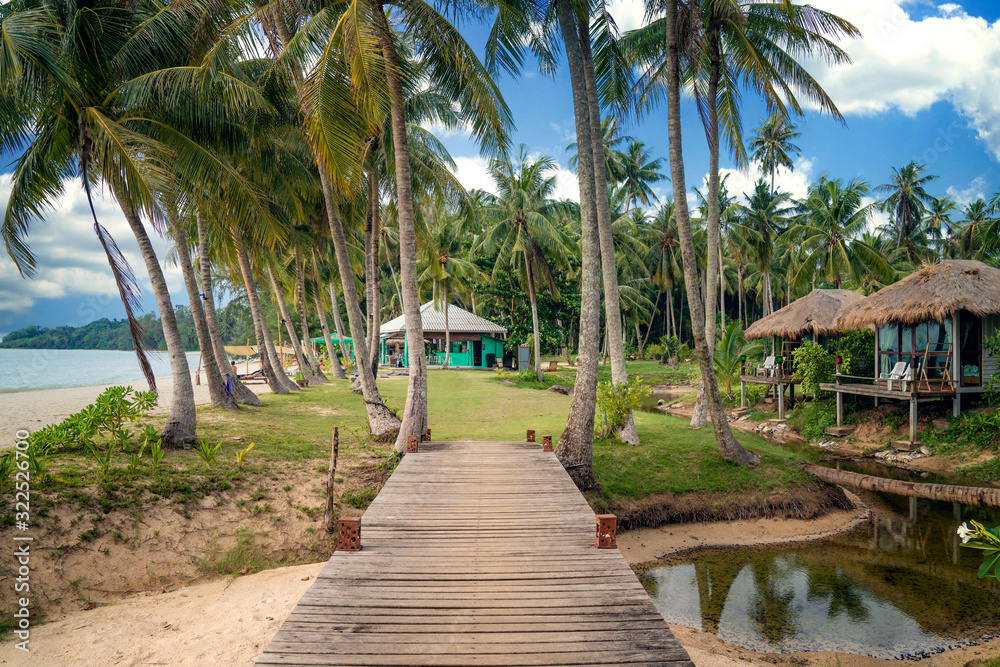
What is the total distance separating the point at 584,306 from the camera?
874cm

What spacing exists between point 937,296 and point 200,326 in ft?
62.6

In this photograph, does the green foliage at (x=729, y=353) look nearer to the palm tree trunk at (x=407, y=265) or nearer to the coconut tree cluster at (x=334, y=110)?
the coconut tree cluster at (x=334, y=110)

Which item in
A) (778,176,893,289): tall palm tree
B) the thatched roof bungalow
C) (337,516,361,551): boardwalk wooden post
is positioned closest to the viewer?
(337,516,361,551): boardwalk wooden post

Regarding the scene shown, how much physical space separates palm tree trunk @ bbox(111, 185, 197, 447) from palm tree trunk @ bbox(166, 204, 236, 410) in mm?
1777

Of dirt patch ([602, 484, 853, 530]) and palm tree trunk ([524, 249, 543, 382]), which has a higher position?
palm tree trunk ([524, 249, 543, 382])

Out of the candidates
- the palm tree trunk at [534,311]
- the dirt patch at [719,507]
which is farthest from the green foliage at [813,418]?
the palm tree trunk at [534,311]

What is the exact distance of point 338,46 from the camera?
7945 mm

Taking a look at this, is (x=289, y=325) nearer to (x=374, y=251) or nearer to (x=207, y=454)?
(x=374, y=251)

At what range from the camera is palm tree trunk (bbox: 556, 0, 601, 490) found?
8516mm

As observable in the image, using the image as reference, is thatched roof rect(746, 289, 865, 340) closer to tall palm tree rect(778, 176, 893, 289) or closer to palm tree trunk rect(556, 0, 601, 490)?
tall palm tree rect(778, 176, 893, 289)

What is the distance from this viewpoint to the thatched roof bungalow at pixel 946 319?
41.9 ft

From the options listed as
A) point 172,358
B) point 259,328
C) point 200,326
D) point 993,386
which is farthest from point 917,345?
point 259,328

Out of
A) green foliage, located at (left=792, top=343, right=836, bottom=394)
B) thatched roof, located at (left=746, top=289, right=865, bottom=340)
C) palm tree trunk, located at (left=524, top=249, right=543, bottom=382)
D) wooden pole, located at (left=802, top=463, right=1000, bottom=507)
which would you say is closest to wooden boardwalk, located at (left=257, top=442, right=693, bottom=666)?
wooden pole, located at (left=802, top=463, right=1000, bottom=507)

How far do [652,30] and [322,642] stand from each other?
12.6 meters
